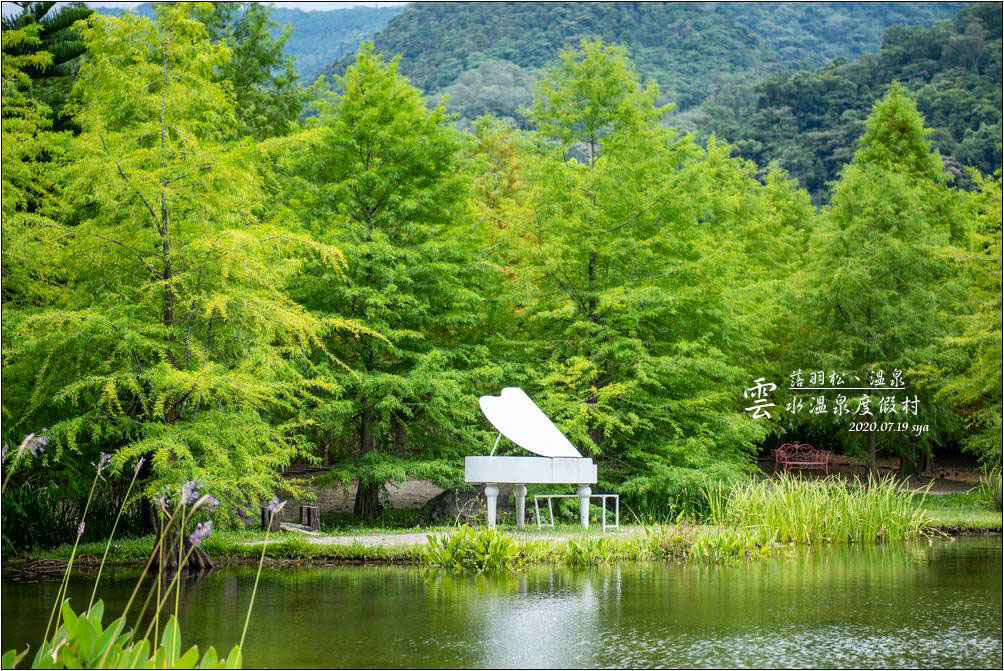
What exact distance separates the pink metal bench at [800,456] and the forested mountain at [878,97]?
1640 centimetres

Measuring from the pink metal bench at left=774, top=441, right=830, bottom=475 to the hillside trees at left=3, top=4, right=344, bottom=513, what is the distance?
1370 centimetres

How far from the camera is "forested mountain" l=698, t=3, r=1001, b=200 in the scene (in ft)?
122

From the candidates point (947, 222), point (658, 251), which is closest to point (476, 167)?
point (658, 251)

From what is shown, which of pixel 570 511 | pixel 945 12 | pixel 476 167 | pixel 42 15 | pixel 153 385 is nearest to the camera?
pixel 153 385

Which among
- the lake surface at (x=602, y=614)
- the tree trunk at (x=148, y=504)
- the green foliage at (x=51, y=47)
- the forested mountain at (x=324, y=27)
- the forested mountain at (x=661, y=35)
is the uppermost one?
the forested mountain at (x=324, y=27)

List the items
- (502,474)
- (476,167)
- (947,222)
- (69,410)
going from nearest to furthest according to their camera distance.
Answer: (69,410), (502,474), (476,167), (947,222)

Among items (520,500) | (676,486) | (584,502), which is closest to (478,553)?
(520,500)

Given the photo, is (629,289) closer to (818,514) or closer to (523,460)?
(523,460)

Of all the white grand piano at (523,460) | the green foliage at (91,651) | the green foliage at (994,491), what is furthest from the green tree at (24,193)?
the green foliage at (994,491)

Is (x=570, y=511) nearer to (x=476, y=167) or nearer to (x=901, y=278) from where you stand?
(x=476, y=167)

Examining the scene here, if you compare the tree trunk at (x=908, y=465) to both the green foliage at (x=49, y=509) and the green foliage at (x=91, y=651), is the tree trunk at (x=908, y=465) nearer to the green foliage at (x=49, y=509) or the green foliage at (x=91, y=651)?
the green foliage at (x=49, y=509)

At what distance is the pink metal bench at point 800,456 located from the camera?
73.3 ft

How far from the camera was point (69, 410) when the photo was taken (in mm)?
11914

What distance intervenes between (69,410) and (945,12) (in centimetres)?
6308
